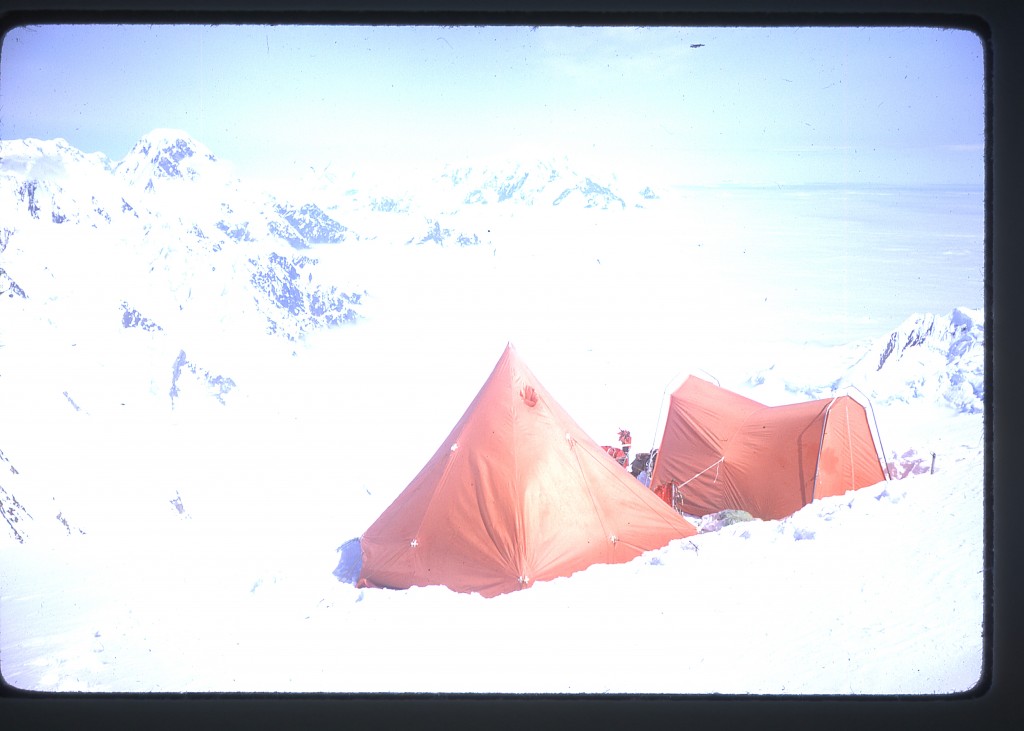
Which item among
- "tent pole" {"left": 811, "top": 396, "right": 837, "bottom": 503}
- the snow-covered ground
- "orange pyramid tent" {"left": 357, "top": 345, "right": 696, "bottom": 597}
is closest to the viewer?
the snow-covered ground

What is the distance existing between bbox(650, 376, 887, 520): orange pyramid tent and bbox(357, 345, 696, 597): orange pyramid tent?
2.46ft

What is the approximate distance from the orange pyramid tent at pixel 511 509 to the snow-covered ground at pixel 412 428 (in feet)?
0.39

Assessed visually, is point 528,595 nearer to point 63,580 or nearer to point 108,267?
point 63,580

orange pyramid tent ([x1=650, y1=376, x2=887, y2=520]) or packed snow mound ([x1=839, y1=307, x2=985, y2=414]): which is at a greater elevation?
packed snow mound ([x1=839, y1=307, x2=985, y2=414])

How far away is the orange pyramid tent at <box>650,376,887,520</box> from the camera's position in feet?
11.1

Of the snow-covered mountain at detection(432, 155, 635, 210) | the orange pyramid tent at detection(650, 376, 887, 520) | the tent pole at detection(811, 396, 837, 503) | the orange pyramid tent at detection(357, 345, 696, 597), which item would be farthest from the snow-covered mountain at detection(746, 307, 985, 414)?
the snow-covered mountain at detection(432, 155, 635, 210)

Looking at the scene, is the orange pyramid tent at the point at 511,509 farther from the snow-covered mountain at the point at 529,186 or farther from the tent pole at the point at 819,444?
the tent pole at the point at 819,444

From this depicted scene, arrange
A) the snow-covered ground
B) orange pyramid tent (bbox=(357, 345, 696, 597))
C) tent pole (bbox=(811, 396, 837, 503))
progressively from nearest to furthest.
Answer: the snow-covered ground, orange pyramid tent (bbox=(357, 345, 696, 597)), tent pole (bbox=(811, 396, 837, 503))

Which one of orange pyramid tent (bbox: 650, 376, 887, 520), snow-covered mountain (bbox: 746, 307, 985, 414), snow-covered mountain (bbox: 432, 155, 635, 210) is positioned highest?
snow-covered mountain (bbox: 432, 155, 635, 210)

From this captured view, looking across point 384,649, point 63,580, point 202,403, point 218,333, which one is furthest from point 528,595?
point 218,333

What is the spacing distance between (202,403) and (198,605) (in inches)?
82.7

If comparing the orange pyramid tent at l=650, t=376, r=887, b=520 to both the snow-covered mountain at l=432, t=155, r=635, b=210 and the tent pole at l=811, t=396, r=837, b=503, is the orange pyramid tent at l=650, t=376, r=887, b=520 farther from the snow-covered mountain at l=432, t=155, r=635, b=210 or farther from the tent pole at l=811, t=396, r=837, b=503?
the snow-covered mountain at l=432, t=155, r=635, b=210

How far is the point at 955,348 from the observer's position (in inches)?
102

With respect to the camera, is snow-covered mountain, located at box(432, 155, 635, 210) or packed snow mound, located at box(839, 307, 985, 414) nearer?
packed snow mound, located at box(839, 307, 985, 414)
